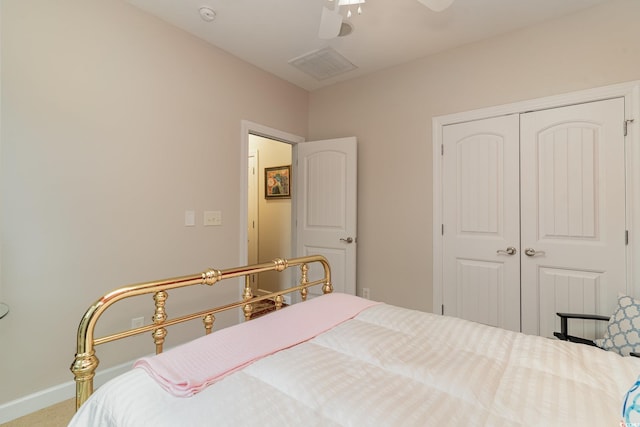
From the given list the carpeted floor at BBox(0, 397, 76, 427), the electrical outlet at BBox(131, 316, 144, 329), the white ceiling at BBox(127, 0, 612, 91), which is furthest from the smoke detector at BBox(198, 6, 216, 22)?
the carpeted floor at BBox(0, 397, 76, 427)

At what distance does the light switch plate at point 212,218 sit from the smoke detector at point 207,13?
153 centimetres

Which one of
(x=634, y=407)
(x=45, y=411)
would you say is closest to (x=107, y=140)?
(x=45, y=411)

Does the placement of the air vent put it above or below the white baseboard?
above

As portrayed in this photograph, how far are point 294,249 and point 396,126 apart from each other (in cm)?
181

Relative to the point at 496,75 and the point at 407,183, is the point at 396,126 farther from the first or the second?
the point at 496,75

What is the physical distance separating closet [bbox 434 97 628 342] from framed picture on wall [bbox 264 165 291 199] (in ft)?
6.64

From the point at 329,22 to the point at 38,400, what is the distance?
9.38 feet

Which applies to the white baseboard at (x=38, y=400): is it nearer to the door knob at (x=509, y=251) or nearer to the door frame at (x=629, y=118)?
the door knob at (x=509, y=251)

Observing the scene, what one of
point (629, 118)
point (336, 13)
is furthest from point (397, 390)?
point (629, 118)

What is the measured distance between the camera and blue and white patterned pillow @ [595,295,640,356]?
5.32ft

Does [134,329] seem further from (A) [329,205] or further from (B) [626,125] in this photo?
(B) [626,125]

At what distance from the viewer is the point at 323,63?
2.96 metres

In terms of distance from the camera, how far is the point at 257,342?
44.1 inches

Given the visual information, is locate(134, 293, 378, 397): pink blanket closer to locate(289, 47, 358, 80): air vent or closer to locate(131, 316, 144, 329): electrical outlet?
locate(131, 316, 144, 329): electrical outlet
